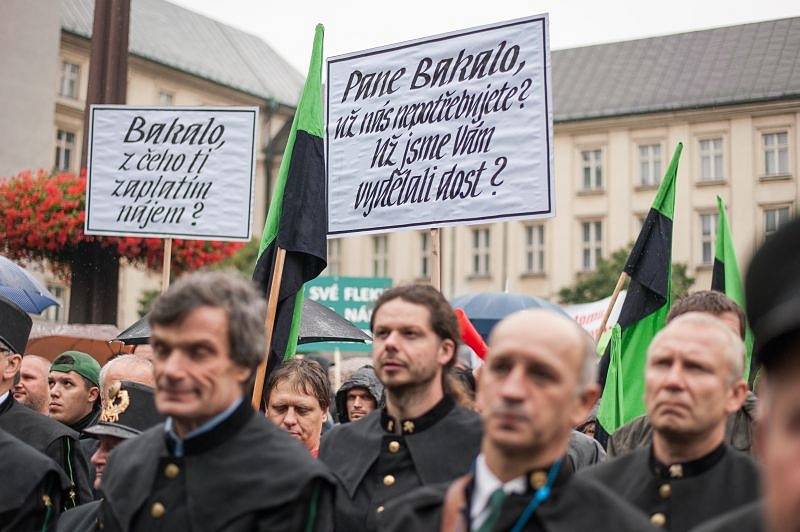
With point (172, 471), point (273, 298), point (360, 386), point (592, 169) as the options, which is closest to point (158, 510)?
point (172, 471)

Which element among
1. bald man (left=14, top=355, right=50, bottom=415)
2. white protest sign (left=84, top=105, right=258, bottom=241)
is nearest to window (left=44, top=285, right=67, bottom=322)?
white protest sign (left=84, top=105, right=258, bottom=241)

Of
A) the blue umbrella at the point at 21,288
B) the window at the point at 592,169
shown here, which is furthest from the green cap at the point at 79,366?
the window at the point at 592,169

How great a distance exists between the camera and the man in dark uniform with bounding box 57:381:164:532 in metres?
4.65

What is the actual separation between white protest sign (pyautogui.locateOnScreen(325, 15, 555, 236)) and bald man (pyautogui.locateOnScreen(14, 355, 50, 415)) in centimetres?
189

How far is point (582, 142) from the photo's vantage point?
47969 mm

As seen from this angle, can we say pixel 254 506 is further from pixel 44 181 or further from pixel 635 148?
pixel 635 148

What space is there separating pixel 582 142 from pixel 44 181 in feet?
124

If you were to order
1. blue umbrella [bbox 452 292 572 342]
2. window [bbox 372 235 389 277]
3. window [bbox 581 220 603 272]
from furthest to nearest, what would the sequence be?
window [bbox 372 235 389 277], window [bbox 581 220 603 272], blue umbrella [bbox 452 292 572 342]

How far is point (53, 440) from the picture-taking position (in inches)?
210

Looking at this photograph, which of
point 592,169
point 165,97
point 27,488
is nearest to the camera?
point 27,488

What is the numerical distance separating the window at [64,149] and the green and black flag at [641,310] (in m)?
39.0

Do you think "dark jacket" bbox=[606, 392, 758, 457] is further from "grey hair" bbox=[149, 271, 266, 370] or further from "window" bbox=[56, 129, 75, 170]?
"window" bbox=[56, 129, 75, 170]

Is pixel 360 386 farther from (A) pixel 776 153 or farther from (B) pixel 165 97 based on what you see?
(B) pixel 165 97

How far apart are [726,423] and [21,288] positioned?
6535 mm
